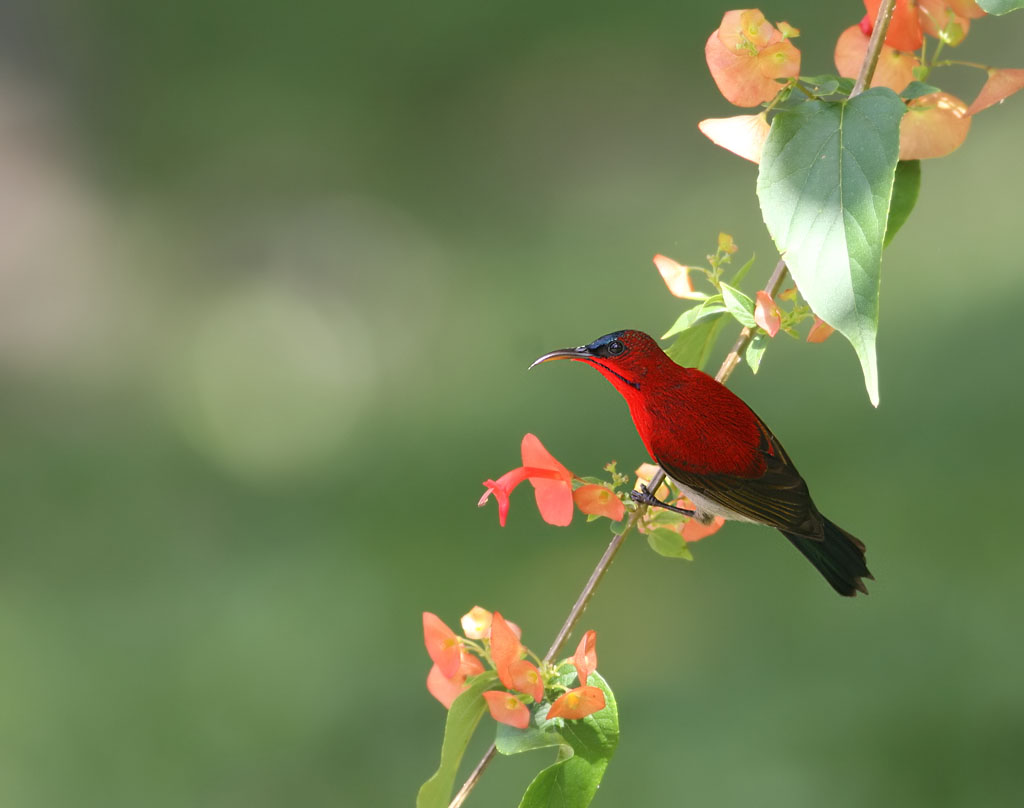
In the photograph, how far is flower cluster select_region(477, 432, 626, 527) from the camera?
716 millimetres

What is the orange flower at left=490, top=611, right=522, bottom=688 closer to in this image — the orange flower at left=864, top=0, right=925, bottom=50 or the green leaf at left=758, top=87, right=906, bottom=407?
the green leaf at left=758, top=87, right=906, bottom=407

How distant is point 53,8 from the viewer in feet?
16.6

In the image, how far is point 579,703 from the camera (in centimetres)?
67

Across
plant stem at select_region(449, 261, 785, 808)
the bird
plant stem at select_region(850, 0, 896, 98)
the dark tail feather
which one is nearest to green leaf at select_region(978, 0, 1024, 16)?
plant stem at select_region(850, 0, 896, 98)

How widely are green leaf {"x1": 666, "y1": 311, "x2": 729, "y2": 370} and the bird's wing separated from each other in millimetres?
74

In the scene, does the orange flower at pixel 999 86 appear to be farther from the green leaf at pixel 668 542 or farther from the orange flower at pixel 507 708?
the orange flower at pixel 507 708

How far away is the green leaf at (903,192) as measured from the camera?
28.7 inches

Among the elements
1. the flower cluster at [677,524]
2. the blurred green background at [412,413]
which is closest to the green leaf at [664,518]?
the flower cluster at [677,524]

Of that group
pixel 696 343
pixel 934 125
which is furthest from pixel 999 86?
pixel 696 343

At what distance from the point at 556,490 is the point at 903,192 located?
11.5 inches

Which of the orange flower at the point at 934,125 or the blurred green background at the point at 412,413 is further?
the blurred green background at the point at 412,413

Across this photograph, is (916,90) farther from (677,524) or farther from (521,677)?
(521,677)

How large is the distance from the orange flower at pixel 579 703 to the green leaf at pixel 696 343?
25 centimetres

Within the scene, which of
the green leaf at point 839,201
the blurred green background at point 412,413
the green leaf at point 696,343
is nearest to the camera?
the green leaf at point 839,201
